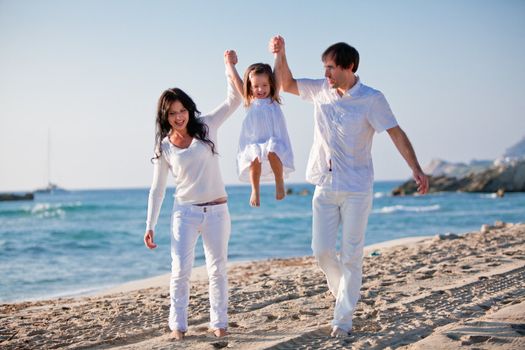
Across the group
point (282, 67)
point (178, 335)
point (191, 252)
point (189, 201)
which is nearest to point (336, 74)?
point (282, 67)

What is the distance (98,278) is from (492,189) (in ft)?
173

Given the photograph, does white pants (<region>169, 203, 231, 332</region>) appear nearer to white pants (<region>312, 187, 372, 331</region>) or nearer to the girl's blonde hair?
white pants (<region>312, 187, 372, 331</region>)

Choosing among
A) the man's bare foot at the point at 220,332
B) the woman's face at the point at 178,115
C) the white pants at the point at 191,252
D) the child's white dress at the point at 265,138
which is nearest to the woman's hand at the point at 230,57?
the child's white dress at the point at 265,138

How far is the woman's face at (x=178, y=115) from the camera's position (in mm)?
4391

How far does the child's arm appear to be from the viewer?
179 inches

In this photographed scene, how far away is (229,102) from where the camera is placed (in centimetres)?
463

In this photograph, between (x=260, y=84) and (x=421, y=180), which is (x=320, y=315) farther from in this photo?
(x=260, y=84)

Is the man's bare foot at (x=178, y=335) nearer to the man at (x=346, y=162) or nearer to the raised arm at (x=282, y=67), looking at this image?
the man at (x=346, y=162)

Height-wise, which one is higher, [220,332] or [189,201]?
[189,201]

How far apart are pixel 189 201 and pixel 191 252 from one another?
1.24ft

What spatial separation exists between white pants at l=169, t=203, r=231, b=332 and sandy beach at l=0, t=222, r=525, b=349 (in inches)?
7.9

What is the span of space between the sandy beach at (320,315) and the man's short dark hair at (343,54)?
6.36ft

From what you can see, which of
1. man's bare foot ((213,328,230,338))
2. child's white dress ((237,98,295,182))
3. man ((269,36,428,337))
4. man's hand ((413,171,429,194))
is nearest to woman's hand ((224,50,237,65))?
child's white dress ((237,98,295,182))

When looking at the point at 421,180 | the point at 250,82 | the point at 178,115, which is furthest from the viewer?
the point at 250,82
